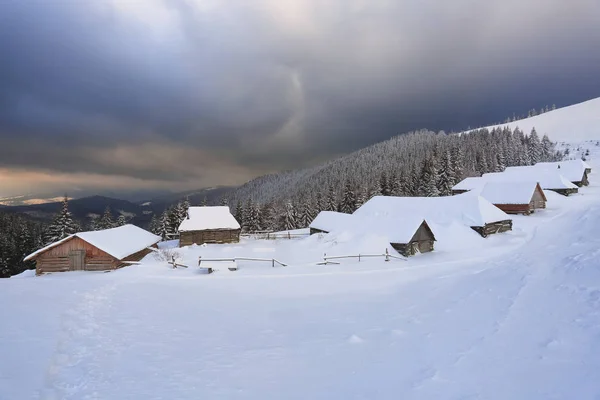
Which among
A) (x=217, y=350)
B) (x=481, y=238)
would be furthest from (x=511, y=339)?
(x=481, y=238)

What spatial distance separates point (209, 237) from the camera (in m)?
48.3

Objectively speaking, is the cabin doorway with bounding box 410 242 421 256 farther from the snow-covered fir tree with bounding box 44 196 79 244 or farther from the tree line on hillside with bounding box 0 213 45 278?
the tree line on hillside with bounding box 0 213 45 278

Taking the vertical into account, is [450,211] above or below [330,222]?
above

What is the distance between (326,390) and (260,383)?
1.86 meters

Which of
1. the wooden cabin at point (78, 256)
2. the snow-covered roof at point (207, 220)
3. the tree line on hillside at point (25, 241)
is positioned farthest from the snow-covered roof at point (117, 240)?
the tree line on hillside at point (25, 241)

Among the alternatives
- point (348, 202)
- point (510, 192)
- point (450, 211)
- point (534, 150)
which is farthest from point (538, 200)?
point (534, 150)

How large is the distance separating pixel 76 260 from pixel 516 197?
6060cm

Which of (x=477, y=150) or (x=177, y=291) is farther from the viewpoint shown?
Answer: (x=477, y=150)

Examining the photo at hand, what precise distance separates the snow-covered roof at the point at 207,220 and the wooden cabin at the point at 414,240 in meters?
23.9

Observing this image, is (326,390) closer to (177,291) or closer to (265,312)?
(265,312)

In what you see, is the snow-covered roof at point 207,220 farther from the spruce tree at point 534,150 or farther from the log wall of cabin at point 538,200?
the spruce tree at point 534,150

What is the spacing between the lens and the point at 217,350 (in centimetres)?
1188

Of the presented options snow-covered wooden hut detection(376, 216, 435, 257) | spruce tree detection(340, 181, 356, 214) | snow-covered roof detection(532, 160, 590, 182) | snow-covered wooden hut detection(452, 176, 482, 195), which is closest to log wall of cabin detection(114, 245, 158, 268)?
snow-covered wooden hut detection(376, 216, 435, 257)

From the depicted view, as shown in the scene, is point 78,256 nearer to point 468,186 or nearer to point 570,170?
point 468,186
